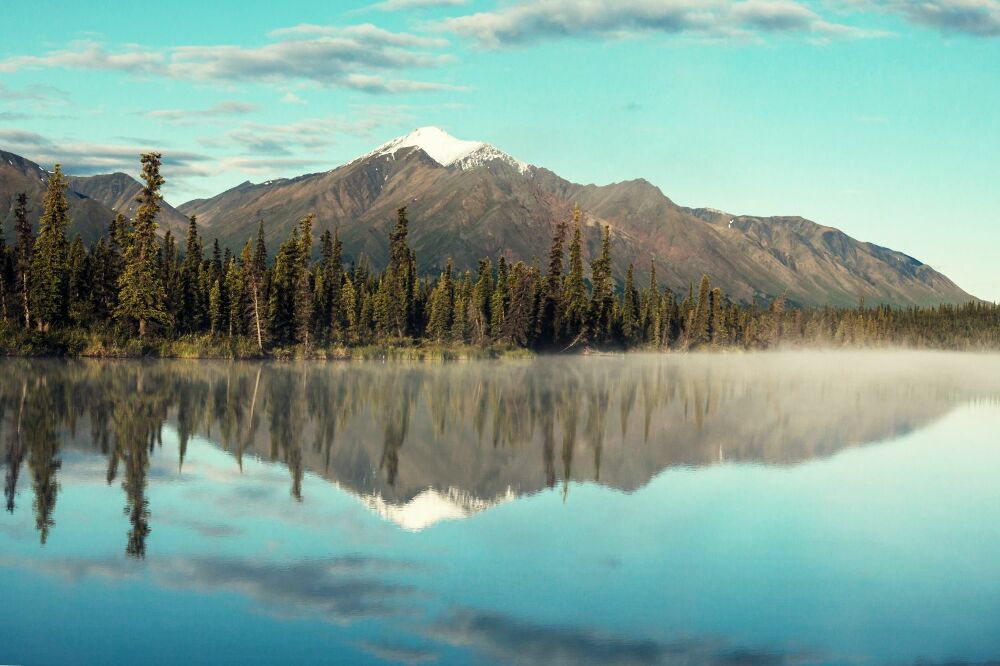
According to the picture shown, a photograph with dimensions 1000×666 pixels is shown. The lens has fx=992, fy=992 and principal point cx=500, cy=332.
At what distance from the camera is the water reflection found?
30.8 m

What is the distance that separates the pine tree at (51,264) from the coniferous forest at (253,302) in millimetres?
144

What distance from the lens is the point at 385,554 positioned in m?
21.4

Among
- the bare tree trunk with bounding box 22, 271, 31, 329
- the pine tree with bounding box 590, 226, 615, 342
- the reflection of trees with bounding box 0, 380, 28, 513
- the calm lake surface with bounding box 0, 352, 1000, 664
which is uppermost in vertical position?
the pine tree with bounding box 590, 226, 615, 342

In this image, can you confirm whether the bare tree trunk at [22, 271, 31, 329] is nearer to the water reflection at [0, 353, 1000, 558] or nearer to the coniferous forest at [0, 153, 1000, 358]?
the coniferous forest at [0, 153, 1000, 358]

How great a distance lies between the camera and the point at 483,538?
23281 millimetres

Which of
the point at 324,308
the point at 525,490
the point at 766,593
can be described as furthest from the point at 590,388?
the point at 324,308

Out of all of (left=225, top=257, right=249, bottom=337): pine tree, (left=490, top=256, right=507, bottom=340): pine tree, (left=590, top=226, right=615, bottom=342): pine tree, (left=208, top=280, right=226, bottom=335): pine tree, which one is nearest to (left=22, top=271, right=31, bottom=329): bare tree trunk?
(left=225, top=257, right=249, bottom=337): pine tree

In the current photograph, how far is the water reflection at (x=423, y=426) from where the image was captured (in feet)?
101

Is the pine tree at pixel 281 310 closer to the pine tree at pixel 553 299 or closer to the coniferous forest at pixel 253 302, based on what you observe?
the coniferous forest at pixel 253 302

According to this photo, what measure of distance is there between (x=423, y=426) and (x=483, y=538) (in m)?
22.3

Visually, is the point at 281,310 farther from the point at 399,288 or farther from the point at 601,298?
the point at 601,298

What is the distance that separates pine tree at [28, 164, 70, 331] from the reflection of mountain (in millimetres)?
20206

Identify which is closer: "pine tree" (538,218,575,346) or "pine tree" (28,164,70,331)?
"pine tree" (28,164,70,331)

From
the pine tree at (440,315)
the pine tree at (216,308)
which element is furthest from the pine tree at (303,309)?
the pine tree at (440,315)
